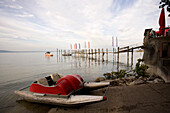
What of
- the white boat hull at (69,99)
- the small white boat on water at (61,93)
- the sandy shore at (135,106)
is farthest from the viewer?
the small white boat on water at (61,93)

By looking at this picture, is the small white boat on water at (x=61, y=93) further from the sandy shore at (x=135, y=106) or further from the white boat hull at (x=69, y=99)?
the sandy shore at (x=135, y=106)

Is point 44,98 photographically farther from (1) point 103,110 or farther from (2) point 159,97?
(2) point 159,97

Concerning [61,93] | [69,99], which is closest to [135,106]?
[69,99]

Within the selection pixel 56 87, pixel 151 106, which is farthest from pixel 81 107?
pixel 151 106

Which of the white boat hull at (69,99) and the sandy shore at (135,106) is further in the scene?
the white boat hull at (69,99)

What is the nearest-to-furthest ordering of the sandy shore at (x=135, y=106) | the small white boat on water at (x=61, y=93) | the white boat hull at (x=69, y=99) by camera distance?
1. the sandy shore at (x=135, y=106)
2. the white boat hull at (x=69, y=99)
3. the small white boat on water at (x=61, y=93)

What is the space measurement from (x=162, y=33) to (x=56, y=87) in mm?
11095

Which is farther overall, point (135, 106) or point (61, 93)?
point (61, 93)

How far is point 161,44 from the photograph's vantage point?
7.09 meters

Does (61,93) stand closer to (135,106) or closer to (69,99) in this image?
(69,99)

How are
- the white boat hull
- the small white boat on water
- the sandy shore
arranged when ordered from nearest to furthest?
the sandy shore, the white boat hull, the small white boat on water

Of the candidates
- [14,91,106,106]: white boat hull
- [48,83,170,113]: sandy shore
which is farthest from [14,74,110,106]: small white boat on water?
[48,83,170,113]: sandy shore

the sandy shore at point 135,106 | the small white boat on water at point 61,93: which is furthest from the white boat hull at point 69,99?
the sandy shore at point 135,106

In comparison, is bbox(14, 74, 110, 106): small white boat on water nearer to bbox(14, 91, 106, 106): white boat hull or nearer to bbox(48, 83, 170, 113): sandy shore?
bbox(14, 91, 106, 106): white boat hull
